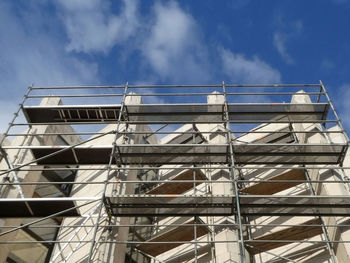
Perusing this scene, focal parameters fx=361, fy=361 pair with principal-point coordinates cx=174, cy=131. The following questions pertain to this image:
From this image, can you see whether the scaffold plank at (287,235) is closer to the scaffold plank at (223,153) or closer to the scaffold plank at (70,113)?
the scaffold plank at (223,153)

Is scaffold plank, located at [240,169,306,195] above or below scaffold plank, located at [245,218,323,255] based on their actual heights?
above

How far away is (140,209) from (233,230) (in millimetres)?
2731

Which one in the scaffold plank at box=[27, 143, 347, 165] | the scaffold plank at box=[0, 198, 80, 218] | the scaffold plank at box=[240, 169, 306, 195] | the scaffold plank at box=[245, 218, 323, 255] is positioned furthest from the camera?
the scaffold plank at box=[240, 169, 306, 195]

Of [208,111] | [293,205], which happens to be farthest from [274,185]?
[208,111]

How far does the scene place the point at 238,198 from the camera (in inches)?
290

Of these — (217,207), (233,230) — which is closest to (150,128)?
(233,230)

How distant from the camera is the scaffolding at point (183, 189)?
302 inches

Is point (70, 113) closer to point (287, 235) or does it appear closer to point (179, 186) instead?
point (179, 186)

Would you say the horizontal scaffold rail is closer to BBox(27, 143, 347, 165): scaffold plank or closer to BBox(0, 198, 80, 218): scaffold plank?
BBox(27, 143, 347, 165): scaffold plank

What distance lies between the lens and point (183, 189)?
468 inches

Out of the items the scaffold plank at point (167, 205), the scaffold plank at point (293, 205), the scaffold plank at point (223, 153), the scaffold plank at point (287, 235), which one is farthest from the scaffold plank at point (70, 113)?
the scaffold plank at point (287, 235)

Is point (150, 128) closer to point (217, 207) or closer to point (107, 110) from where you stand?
point (107, 110)

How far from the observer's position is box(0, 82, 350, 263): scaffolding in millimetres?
7664

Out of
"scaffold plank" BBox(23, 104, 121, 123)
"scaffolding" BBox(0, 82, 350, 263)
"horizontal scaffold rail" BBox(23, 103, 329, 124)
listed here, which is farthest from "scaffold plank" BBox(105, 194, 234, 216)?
"scaffold plank" BBox(23, 104, 121, 123)
